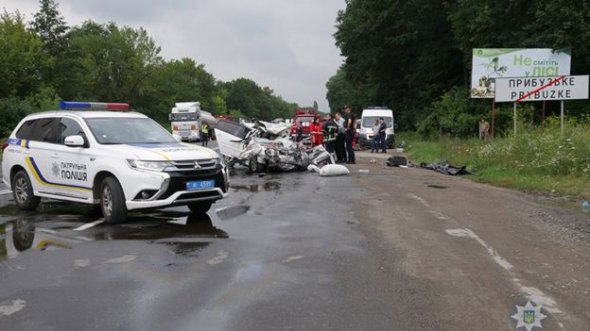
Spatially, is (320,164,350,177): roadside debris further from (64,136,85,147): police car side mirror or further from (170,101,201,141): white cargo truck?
(170,101,201,141): white cargo truck

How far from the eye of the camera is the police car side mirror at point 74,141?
880 cm

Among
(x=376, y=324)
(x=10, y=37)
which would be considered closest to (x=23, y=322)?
(x=376, y=324)

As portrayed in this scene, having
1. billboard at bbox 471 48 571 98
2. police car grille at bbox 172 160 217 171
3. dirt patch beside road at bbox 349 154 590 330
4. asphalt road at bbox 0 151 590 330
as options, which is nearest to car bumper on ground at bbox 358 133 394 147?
billboard at bbox 471 48 571 98

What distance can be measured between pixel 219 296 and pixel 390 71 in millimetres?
41995

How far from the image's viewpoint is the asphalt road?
459 cm

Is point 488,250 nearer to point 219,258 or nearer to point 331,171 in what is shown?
point 219,258

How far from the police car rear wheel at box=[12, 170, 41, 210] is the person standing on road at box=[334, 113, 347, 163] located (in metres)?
11.8

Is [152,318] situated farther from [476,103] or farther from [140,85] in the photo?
[140,85]

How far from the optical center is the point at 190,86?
4215 inches

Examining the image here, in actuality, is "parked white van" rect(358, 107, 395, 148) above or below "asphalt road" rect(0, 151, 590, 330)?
above

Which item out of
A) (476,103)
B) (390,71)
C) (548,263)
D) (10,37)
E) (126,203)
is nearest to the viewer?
(548,263)

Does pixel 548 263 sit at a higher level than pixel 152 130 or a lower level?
lower

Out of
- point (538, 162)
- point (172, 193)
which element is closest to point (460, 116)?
point (538, 162)

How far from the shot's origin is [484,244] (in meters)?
7.26
